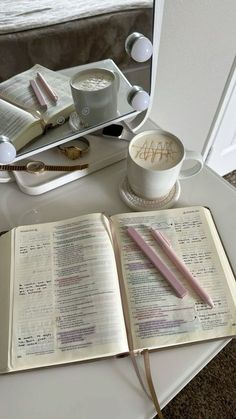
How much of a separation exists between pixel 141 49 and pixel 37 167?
27 centimetres

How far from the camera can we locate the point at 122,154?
661 millimetres

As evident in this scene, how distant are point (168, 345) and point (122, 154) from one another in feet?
1.17

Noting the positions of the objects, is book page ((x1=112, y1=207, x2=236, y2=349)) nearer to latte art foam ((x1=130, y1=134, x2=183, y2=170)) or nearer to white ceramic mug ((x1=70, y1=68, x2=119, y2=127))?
latte art foam ((x1=130, y1=134, x2=183, y2=170))

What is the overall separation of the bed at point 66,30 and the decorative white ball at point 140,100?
0.22ft

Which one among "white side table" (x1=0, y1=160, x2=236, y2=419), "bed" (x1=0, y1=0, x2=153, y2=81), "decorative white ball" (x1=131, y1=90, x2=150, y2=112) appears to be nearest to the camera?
"white side table" (x1=0, y1=160, x2=236, y2=419)

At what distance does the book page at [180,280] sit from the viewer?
457 millimetres

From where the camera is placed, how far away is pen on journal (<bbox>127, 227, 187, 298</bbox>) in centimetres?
48

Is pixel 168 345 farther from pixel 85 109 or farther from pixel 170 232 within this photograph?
pixel 85 109

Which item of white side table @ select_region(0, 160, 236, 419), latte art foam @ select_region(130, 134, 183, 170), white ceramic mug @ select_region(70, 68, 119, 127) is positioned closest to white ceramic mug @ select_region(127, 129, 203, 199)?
latte art foam @ select_region(130, 134, 183, 170)

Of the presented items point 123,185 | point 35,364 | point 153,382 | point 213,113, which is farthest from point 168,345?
point 213,113

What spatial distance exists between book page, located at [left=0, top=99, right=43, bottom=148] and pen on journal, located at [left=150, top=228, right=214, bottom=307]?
0.90 ft

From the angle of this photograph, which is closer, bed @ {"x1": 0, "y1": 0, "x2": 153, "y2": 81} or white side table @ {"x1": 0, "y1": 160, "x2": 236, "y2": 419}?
white side table @ {"x1": 0, "y1": 160, "x2": 236, "y2": 419}

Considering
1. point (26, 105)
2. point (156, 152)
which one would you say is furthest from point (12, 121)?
point (156, 152)

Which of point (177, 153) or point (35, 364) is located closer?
point (35, 364)
